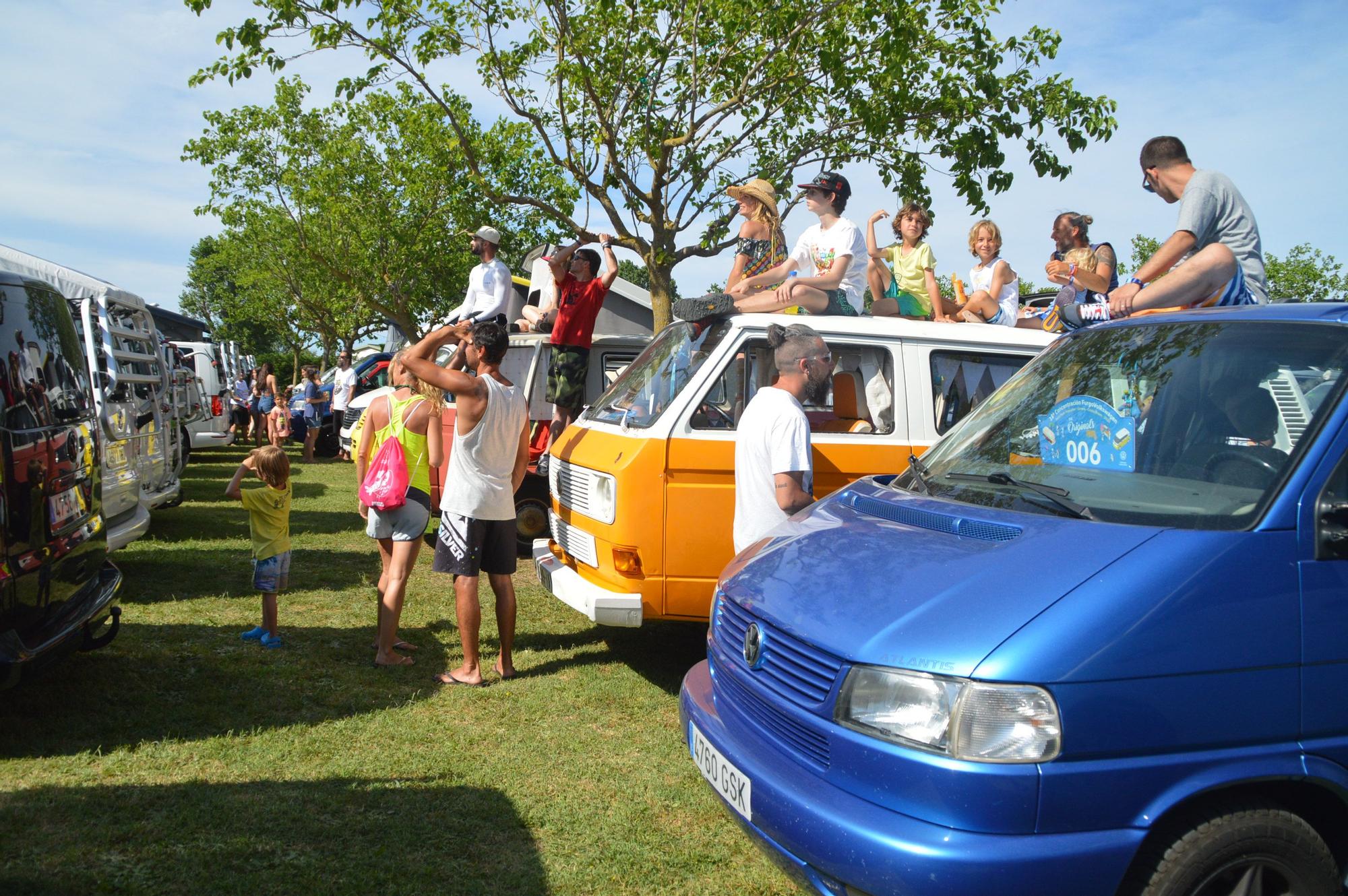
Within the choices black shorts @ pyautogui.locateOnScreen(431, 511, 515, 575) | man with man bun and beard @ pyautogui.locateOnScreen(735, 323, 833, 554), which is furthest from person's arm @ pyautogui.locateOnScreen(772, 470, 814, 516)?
black shorts @ pyautogui.locateOnScreen(431, 511, 515, 575)

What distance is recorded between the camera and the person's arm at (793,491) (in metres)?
4.44

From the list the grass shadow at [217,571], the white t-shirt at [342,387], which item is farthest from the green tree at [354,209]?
the grass shadow at [217,571]

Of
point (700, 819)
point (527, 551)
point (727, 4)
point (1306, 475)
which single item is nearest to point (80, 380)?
point (700, 819)

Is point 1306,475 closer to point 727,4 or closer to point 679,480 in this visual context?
point 679,480

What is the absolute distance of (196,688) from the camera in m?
5.38

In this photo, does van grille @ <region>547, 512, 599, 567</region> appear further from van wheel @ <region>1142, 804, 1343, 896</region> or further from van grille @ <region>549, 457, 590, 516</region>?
van wheel @ <region>1142, 804, 1343, 896</region>

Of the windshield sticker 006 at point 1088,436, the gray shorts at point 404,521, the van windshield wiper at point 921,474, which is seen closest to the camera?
the windshield sticker 006 at point 1088,436

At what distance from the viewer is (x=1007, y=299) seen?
25.4 ft

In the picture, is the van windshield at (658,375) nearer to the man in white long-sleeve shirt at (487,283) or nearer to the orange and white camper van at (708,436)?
the orange and white camper van at (708,436)

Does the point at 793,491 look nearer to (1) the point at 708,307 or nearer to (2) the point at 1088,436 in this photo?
(2) the point at 1088,436

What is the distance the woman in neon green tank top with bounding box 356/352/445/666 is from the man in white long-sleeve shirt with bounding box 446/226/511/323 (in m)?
2.02

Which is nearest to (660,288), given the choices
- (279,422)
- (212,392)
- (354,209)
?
(279,422)

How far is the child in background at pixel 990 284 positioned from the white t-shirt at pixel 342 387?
47.5 feet

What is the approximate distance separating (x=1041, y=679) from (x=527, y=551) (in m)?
7.69
